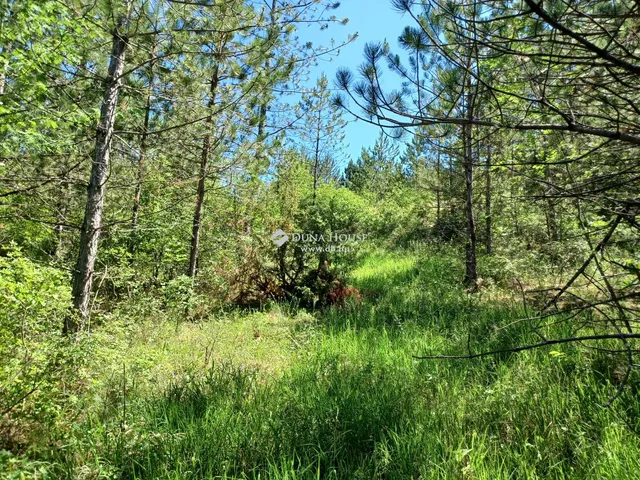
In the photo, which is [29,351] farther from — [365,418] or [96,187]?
[365,418]

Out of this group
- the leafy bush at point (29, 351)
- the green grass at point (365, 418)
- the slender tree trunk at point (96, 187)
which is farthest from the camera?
the slender tree trunk at point (96, 187)

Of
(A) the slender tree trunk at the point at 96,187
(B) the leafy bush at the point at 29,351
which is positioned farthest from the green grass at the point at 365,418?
(A) the slender tree trunk at the point at 96,187

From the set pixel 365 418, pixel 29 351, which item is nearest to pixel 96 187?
pixel 29 351

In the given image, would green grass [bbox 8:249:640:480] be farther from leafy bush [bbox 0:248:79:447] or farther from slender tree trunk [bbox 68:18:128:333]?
slender tree trunk [bbox 68:18:128:333]

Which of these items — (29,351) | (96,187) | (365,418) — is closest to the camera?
(365,418)

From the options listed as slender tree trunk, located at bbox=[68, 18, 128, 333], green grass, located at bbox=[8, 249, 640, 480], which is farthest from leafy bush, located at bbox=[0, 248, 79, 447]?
green grass, located at bbox=[8, 249, 640, 480]

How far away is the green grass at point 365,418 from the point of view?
5.82 feet

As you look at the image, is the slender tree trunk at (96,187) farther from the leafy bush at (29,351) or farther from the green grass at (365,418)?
the green grass at (365,418)

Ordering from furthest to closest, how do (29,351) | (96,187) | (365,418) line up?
1. (96,187)
2. (29,351)
3. (365,418)

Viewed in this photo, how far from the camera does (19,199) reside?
5051mm

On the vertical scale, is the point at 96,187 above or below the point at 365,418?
above

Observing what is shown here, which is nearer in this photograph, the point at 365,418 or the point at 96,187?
the point at 365,418

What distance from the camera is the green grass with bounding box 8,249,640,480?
1.77 metres

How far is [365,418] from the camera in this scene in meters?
2.22
